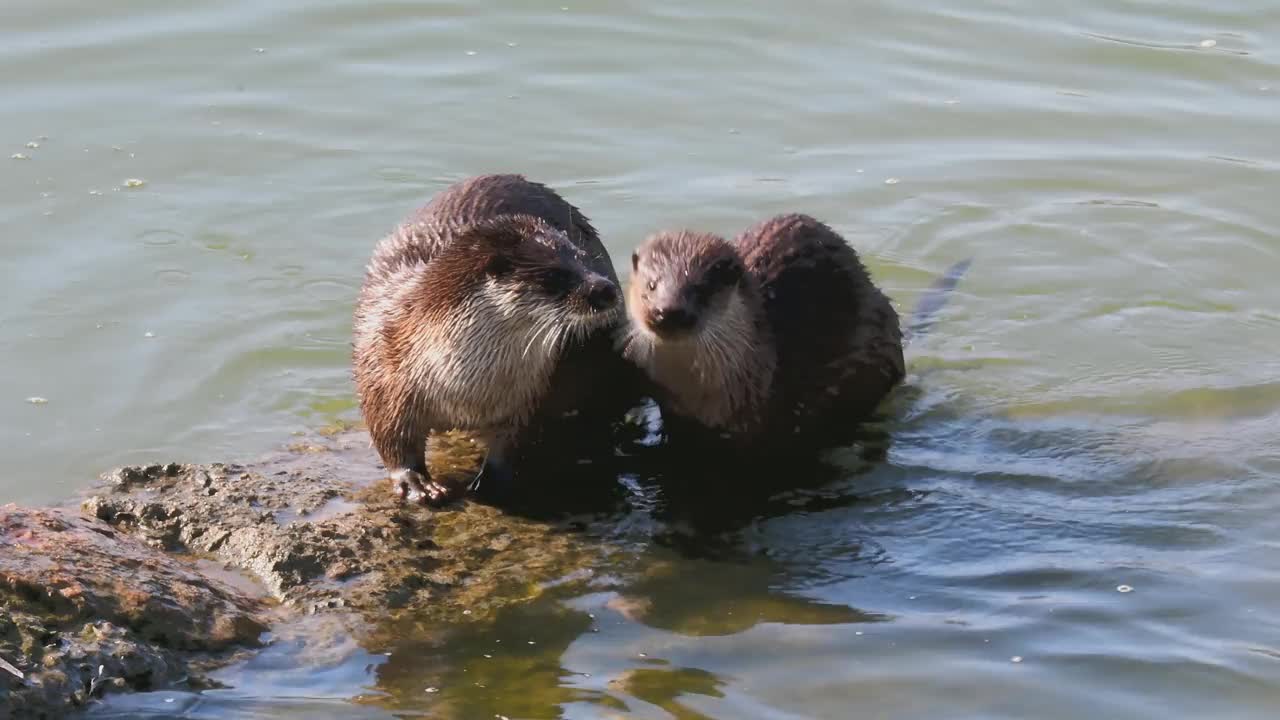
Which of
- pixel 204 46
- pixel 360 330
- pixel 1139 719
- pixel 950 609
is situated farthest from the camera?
pixel 204 46

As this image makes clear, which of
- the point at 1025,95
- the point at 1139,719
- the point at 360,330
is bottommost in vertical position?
the point at 1139,719

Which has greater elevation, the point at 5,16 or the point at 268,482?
the point at 5,16

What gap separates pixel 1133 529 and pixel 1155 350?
165cm

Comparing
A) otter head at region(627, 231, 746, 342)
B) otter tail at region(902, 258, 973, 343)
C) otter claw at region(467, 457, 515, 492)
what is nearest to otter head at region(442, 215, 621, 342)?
otter head at region(627, 231, 746, 342)

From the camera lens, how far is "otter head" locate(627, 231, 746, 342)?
473 centimetres

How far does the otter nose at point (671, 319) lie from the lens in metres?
4.68

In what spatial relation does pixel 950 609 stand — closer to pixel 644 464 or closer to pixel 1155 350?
pixel 644 464

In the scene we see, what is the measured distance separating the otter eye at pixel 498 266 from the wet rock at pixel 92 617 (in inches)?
45.2

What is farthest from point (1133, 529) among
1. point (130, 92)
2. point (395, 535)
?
point (130, 92)

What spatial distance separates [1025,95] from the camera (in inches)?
348

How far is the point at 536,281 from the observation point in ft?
15.4

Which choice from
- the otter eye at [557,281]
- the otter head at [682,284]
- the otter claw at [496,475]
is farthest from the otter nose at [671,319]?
the otter claw at [496,475]

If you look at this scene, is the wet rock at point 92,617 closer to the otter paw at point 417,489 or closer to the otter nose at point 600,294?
the otter paw at point 417,489

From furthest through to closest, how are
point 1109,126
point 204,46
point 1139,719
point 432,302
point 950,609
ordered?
point 204,46 < point 1109,126 < point 432,302 < point 950,609 < point 1139,719
